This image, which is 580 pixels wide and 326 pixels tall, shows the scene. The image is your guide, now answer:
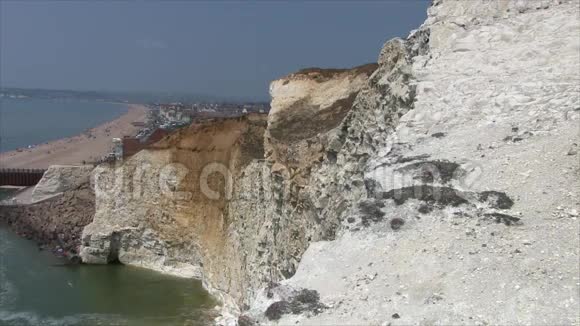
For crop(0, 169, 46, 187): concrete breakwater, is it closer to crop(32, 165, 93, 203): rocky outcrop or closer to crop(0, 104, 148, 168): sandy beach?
crop(32, 165, 93, 203): rocky outcrop

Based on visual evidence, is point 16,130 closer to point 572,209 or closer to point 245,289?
point 245,289

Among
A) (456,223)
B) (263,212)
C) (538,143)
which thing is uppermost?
(538,143)

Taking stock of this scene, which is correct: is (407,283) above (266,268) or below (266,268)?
above

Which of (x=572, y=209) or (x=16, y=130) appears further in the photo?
(x=16, y=130)

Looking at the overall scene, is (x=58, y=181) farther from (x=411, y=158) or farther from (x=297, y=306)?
(x=297, y=306)

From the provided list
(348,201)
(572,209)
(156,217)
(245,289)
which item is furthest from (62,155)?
(572,209)

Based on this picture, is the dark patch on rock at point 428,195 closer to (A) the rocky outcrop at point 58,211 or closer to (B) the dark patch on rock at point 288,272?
(B) the dark patch on rock at point 288,272
